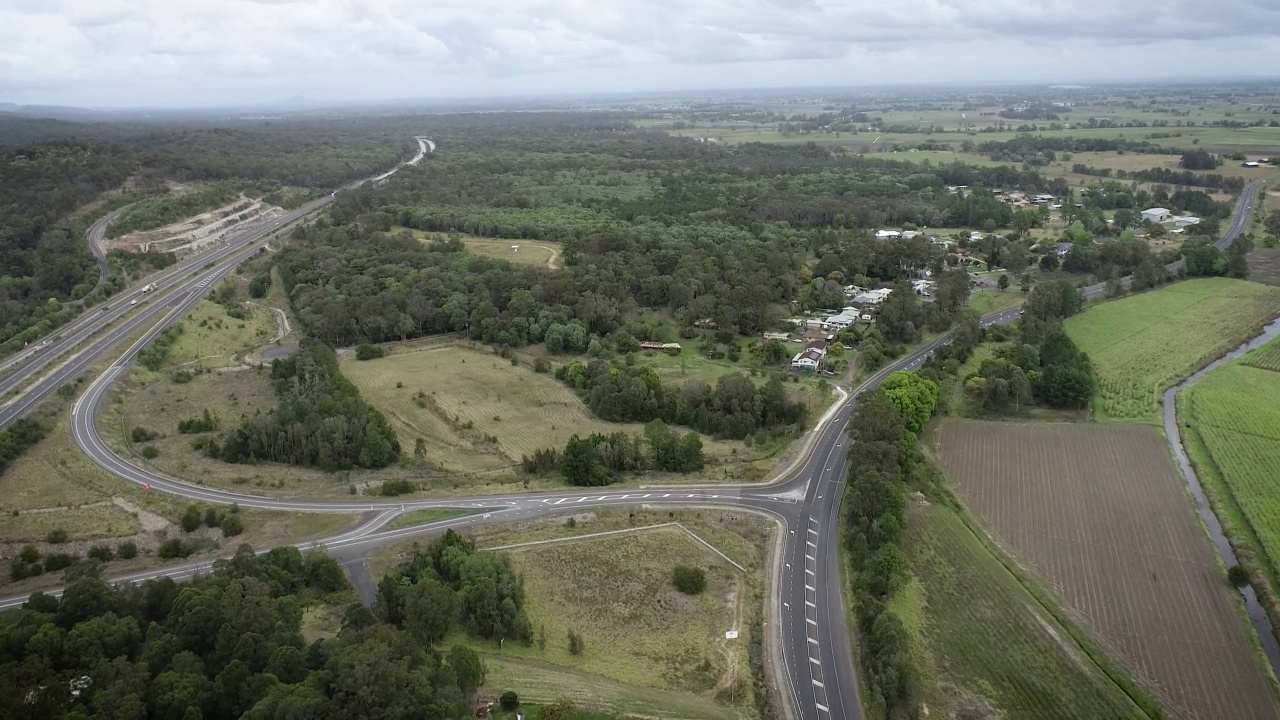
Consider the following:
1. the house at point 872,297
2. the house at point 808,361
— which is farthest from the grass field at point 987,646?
the house at point 872,297

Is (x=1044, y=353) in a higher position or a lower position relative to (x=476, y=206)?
lower

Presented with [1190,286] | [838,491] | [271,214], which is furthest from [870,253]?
[271,214]

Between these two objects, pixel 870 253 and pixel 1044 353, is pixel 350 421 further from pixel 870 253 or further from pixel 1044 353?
pixel 870 253

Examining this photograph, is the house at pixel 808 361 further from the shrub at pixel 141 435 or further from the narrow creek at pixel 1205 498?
the shrub at pixel 141 435

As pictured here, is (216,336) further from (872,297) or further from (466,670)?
(872,297)

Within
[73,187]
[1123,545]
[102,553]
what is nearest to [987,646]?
[1123,545]

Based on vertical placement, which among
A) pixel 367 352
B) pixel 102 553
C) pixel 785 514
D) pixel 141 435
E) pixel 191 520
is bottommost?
pixel 785 514
